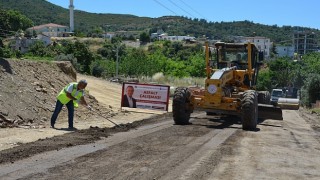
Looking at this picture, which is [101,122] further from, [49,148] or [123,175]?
[123,175]

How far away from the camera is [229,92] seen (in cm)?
1769

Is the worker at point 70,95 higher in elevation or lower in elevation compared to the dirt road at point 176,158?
higher

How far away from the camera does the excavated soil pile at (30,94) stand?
1504 centimetres

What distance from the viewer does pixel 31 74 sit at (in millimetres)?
18641

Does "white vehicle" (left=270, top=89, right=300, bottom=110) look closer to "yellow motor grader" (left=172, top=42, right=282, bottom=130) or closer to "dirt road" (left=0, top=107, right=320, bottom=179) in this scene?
"yellow motor grader" (left=172, top=42, right=282, bottom=130)

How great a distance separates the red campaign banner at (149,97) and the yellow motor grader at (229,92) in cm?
371

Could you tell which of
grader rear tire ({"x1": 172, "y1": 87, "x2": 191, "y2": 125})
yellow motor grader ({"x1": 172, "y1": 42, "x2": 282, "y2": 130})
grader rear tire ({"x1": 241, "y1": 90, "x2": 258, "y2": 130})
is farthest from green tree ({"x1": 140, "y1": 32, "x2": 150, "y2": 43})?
grader rear tire ({"x1": 241, "y1": 90, "x2": 258, "y2": 130})

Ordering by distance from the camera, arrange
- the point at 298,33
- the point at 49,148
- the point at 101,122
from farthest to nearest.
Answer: the point at 298,33 < the point at 101,122 < the point at 49,148

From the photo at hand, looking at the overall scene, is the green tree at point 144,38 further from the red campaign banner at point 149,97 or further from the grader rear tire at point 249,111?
the grader rear tire at point 249,111

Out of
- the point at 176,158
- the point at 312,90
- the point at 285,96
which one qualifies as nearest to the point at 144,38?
the point at 312,90

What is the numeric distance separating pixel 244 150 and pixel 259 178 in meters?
3.10

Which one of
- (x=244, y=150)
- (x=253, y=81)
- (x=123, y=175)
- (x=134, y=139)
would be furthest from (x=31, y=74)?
(x=123, y=175)

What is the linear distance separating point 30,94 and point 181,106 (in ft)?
18.3

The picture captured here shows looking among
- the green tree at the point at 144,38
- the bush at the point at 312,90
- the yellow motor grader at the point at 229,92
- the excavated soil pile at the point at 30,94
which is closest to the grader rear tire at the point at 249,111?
the yellow motor grader at the point at 229,92
